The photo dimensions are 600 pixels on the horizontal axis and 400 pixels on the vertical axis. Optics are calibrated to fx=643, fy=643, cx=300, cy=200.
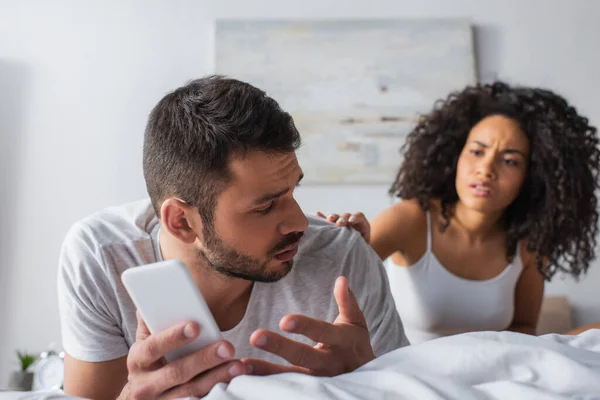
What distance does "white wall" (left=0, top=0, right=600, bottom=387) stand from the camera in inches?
103

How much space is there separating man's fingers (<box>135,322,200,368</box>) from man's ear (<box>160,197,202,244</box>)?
313mm

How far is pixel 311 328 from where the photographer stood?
0.82m

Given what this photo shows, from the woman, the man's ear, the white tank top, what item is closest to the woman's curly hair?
the woman

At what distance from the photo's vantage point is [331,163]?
263 centimetres

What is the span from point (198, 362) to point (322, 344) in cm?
18

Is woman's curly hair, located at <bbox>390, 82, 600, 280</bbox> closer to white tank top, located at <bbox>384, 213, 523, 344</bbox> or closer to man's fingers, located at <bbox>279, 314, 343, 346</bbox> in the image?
white tank top, located at <bbox>384, 213, 523, 344</bbox>

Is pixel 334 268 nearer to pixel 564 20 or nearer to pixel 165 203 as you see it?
pixel 165 203

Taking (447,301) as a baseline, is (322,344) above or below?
above

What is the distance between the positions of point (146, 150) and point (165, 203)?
12cm

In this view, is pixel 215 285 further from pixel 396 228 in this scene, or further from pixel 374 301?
pixel 396 228

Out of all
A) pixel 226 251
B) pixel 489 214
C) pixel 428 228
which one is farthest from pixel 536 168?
pixel 226 251

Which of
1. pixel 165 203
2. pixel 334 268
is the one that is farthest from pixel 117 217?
pixel 334 268

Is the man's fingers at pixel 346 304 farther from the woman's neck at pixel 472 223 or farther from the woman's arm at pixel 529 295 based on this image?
the woman's arm at pixel 529 295

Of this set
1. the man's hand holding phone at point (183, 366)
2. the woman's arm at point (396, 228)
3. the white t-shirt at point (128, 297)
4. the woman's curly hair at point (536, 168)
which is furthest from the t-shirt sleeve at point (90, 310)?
the woman's curly hair at point (536, 168)
